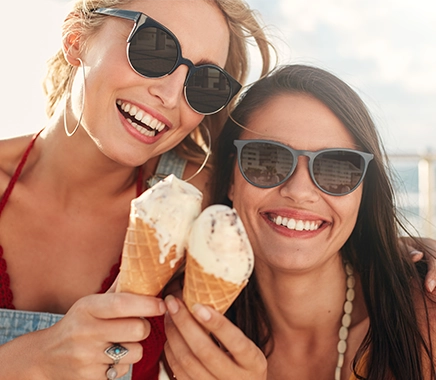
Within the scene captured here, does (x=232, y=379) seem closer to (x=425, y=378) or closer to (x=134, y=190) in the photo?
(x=425, y=378)

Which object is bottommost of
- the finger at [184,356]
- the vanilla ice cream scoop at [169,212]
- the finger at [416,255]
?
the finger at [184,356]

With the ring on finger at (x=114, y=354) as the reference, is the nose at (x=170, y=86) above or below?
above

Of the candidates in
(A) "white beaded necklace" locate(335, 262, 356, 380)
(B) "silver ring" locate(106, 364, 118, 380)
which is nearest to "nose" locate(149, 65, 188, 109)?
(B) "silver ring" locate(106, 364, 118, 380)

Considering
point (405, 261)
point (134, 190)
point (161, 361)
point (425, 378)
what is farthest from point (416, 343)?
point (134, 190)

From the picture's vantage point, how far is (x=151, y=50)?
2240 mm

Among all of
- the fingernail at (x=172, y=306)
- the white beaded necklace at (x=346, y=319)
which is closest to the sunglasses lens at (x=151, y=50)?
the fingernail at (x=172, y=306)

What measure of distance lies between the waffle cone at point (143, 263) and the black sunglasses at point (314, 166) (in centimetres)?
84

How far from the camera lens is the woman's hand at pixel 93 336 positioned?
156 centimetres

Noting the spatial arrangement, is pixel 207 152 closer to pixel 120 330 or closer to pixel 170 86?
pixel 170 86

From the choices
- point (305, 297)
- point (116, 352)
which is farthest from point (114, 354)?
point (305, 297)

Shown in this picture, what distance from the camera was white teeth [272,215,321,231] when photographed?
2244 mm

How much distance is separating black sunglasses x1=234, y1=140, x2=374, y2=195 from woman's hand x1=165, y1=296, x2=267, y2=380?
0.84m

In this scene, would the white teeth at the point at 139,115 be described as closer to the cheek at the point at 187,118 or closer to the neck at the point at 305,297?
the cheek at the point at 187,118

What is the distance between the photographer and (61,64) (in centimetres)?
297
